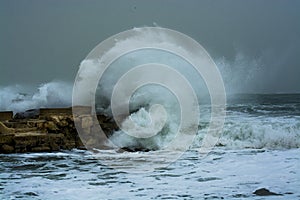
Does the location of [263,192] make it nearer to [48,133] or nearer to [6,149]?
[6,149]

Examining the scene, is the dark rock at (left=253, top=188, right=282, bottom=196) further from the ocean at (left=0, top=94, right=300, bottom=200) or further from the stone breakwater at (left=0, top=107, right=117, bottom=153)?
the stone breakwater at (left=0, top=107, right=117, bottom=153)

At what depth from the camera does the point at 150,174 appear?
314 inches

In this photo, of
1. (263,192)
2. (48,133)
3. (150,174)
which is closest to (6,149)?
(48,133)

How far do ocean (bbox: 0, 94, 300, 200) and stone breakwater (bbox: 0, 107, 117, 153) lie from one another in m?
0.46

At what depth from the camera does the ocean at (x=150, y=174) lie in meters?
6.35

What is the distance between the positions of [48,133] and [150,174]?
5078 millimetres

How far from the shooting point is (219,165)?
8805 mm

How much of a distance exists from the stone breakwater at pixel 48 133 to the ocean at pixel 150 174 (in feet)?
1.51

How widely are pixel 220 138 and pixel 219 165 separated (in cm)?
→ 515

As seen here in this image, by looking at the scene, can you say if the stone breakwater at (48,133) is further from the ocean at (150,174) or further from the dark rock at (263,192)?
the dark rock at (263,192)

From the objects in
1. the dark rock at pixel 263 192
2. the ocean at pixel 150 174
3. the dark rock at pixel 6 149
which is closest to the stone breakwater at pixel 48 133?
the dark rock at pixel 6 149

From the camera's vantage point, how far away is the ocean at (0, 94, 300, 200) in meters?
6.35

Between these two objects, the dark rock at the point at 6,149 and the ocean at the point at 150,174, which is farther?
the dark rock at the point at 6,149

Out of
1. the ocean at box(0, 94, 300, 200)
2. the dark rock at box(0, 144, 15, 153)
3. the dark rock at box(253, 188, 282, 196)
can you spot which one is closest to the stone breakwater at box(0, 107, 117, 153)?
the dark rock at box(0, 144, 15, 153)
